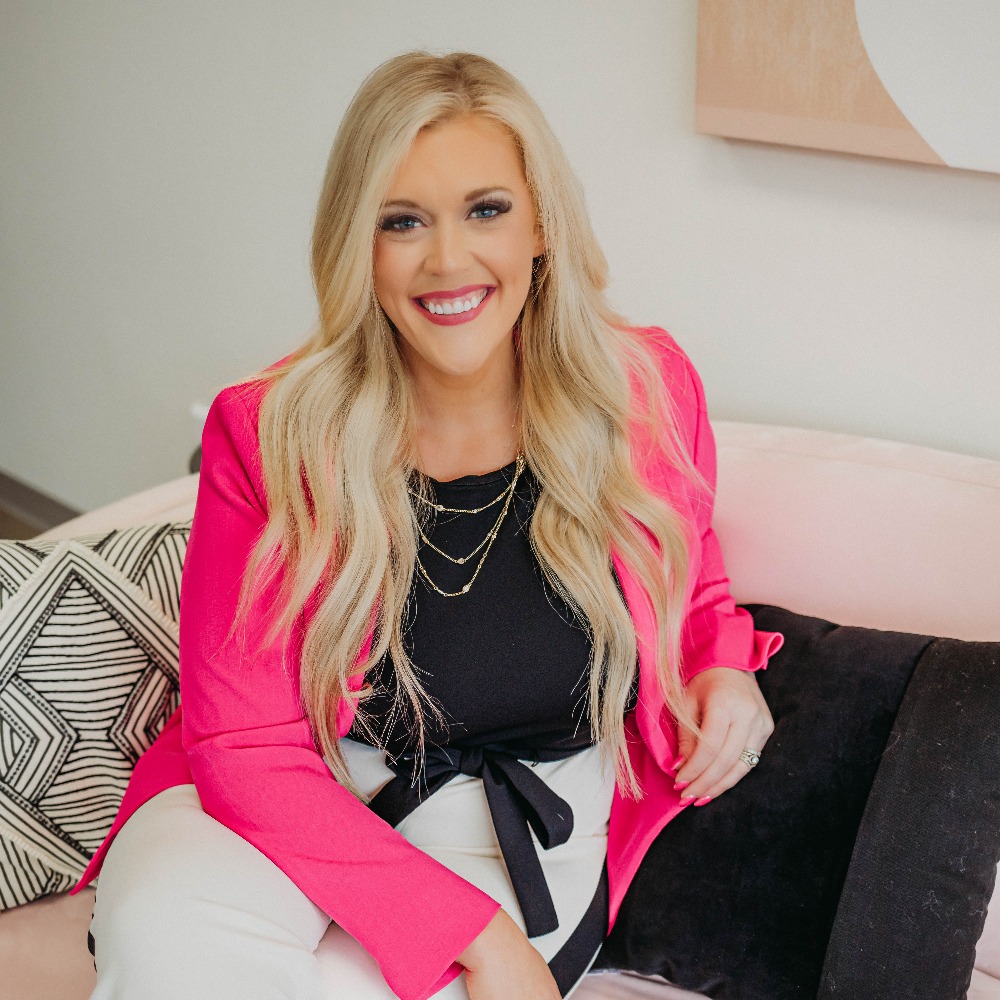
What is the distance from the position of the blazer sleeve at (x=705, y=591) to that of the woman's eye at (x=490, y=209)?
34cm

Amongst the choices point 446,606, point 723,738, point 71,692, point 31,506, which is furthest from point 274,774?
point 31,506

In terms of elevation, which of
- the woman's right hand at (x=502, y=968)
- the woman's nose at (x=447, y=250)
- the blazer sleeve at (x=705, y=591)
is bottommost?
the woman's right hand at (x=502, y=968)

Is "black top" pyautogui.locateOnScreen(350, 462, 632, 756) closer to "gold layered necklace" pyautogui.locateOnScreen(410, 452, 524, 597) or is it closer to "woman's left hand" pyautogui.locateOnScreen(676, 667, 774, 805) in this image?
"gold layered necklace" pyautogui.locateOnScreen(410, 452, 524, 597)

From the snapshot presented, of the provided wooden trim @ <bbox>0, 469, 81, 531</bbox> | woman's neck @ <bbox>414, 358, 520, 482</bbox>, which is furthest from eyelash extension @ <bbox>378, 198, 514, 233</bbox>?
wooden trim @ <bbox>0, 469, 81, 531</bbox>

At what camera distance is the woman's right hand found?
4.05ft

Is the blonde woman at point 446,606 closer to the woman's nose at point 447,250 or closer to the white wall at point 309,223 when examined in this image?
the woman's nose at point 447,250

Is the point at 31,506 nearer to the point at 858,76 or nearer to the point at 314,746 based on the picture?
the point at 314,746

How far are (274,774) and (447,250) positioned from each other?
24.1 inches

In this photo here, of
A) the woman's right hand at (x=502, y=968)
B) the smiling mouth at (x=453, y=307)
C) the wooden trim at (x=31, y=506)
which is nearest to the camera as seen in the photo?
the woman's right hand at (x=502, y=968)

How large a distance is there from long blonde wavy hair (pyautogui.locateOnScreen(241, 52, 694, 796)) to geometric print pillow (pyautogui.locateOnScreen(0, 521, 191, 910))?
0.34 m

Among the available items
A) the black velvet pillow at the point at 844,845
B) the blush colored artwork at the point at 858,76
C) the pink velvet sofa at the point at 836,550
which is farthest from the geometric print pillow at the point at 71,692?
the blush colored artwork at the point at 858,76

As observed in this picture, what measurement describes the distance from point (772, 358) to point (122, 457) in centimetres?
194

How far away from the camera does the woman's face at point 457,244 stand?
1.29 metres

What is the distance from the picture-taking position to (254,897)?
121cm
